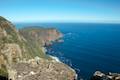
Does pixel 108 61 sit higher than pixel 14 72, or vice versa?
pixel 14 72

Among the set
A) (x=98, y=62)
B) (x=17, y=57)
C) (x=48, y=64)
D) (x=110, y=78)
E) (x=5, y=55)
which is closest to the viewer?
(x=110, y=78)

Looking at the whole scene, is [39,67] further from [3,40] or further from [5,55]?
[3,40]

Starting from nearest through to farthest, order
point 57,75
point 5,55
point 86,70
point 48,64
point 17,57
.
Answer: point 57,75 → point 48,64 → point 5,55 → point 17,57 → point 86,70

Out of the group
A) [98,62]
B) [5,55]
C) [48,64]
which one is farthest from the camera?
[98,62]

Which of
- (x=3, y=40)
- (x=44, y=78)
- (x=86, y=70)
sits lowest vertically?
(x=86, y=70)

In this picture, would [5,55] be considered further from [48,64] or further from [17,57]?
[48,64]

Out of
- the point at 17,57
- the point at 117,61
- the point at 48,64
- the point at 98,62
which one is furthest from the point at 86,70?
the point at 48,64

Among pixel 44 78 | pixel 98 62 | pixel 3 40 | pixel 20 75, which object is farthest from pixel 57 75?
pixel 98 62

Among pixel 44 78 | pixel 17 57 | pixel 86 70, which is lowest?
pixel 86 70

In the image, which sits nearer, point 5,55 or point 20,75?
point 20,75
